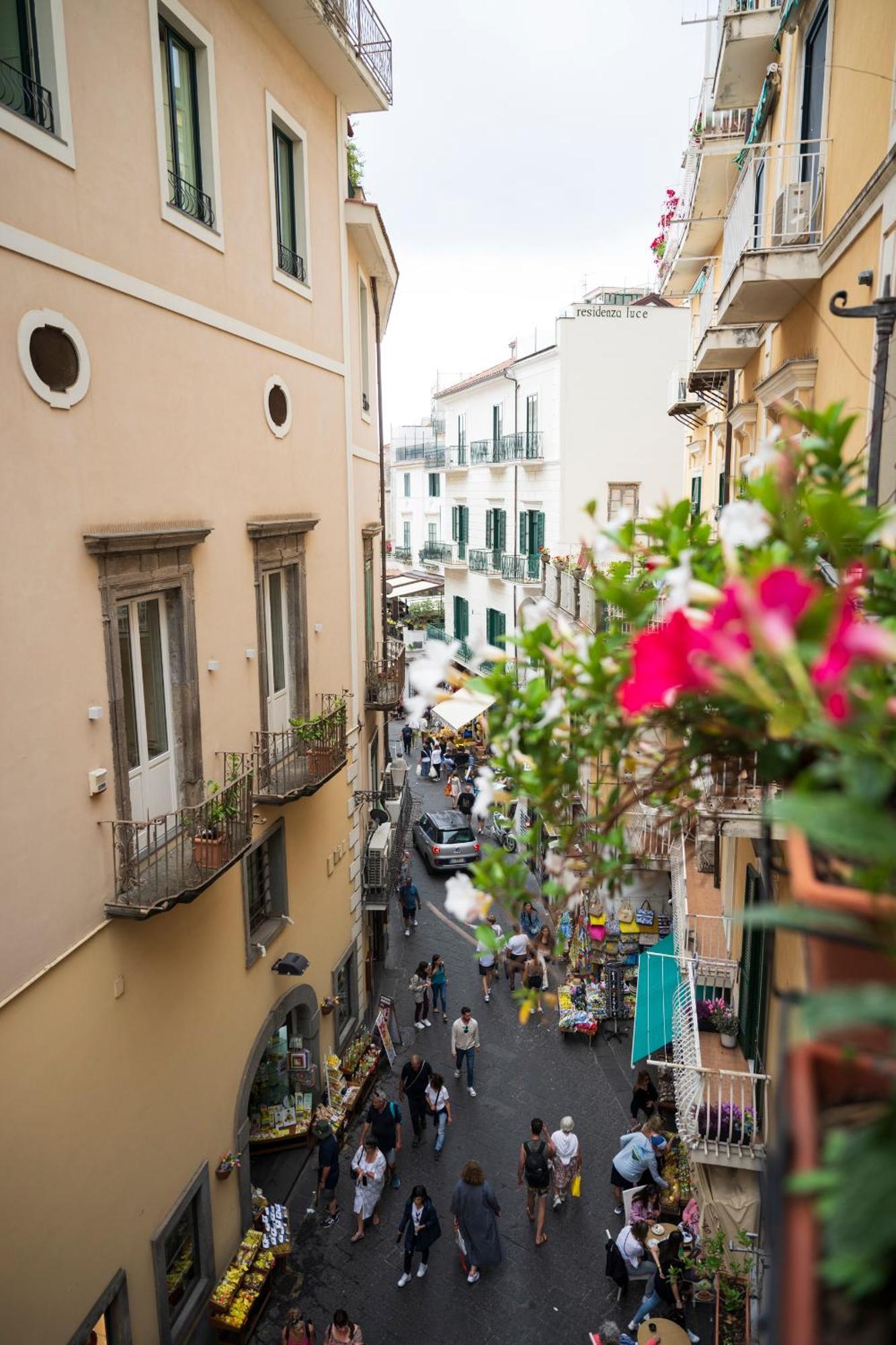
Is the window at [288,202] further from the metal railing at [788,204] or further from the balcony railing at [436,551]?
the balcony railing at [436,551]

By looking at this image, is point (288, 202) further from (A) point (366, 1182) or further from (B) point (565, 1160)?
(B) point (565, 1160)

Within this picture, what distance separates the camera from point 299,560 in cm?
1156

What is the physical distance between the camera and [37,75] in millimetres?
6320

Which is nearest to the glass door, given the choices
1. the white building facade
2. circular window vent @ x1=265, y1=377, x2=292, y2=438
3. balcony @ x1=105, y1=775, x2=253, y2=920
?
balcony @ x1=105, y1=775, x2=253, y2=920

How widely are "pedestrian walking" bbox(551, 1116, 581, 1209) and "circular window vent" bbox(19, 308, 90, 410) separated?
31.2 feet

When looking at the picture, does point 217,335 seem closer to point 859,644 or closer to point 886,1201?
point 859,644

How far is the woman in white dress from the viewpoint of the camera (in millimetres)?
10766

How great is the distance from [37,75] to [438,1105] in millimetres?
11811

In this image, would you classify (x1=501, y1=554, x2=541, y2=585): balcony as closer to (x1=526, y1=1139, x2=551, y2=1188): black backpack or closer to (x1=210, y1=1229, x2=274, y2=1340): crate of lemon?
(x1=526, y1=1139, x2=551, y2=1188): black backpack

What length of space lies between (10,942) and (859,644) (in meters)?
6.17

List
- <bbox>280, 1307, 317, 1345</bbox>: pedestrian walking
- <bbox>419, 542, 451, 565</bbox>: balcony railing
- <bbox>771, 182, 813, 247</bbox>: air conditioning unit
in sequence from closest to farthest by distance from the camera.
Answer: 1. <bbox>771, 182, 813, 247</bbox>: air conditioning unit
2. <bbox>280, 1307, 317, 1345</bbox>: pedestrian walking
3. <bbox>419, 542, 451, 565</bbox>: balcony railing

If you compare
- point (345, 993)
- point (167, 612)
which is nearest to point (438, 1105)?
point (345, 993)

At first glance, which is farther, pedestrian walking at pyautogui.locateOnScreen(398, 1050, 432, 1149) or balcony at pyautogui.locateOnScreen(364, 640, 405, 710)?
balcony at pyautogui.locateOnScreen(364, 640, 405, 710)

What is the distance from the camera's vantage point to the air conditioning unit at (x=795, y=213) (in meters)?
8.22
